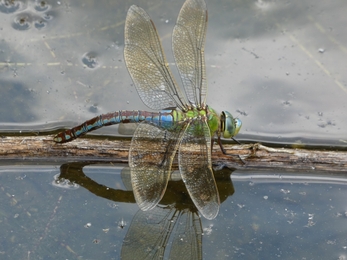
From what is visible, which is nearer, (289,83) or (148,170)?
(148,170)

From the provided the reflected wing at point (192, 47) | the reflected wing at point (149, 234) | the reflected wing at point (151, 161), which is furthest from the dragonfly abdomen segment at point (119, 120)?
the reflected wing at point (149, 234)

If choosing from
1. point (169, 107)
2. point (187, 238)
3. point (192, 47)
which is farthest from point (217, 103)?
point (187, 238)

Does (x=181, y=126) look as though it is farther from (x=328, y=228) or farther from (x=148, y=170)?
(x=328, y=228)

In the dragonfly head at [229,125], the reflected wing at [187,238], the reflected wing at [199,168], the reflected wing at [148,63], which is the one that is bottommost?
the reflected wing at [187,238]

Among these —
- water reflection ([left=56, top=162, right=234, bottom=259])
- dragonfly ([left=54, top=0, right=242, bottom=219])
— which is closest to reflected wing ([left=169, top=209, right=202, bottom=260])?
water reflection ([left=56, top=162, right=234, bottom=259])

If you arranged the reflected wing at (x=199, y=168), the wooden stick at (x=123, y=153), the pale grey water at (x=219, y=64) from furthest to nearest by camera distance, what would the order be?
the pale grey water at (x=219, y=64)
the wooden stick at (x=123, y=153)
the reflected wing at (x=199, y=168)

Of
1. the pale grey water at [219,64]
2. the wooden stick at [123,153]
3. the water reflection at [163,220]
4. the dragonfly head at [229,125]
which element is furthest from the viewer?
the pale grey water at [219,64]

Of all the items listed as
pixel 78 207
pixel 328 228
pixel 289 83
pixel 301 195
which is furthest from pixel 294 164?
pixel 78 207

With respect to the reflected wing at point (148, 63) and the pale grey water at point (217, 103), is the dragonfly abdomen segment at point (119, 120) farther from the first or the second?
the pale grey water at point (217, 103)
